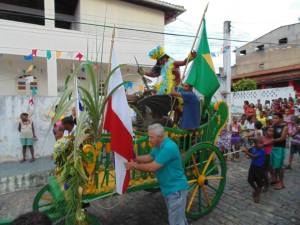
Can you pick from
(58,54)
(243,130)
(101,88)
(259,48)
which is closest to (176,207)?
(101,88)

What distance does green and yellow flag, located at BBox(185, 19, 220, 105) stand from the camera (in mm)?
4086

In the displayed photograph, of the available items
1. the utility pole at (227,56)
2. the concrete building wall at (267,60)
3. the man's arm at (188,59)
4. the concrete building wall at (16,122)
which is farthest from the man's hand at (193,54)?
the concrete building wall at (267,60)

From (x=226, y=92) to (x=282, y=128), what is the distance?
5544mm

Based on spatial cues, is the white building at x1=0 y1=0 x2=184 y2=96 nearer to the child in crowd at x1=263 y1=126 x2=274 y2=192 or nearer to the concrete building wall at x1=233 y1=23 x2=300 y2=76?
the child in crowd at x1=263 y1=126 x2=274 y2=192

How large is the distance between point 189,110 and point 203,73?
0.67 meters

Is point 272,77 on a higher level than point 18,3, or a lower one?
lower

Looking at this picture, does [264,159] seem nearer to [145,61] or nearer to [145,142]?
[145,142]

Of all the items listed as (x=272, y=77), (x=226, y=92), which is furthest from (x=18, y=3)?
(x=272, y=77)

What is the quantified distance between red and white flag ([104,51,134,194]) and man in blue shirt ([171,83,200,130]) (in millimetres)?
1193

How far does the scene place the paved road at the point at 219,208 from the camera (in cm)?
401

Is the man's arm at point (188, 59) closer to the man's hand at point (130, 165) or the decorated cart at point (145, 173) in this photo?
the decorated cart at point (145, 173)

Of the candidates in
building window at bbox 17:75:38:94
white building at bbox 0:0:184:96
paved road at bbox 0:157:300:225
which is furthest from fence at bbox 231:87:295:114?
paved road at bbox 0:157:300:225

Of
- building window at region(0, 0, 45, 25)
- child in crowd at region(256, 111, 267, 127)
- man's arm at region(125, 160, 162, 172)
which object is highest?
building window at region(0, 0, 45, 25)

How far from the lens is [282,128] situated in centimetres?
542
